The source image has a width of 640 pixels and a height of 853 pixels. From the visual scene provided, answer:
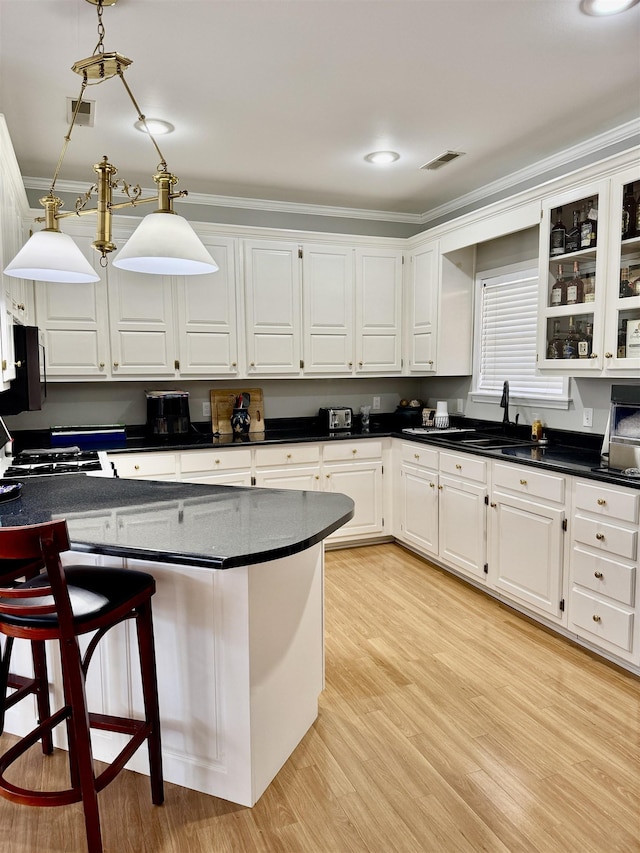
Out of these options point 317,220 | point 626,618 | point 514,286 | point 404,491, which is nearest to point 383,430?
point 404,491

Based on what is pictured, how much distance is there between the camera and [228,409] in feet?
14.9

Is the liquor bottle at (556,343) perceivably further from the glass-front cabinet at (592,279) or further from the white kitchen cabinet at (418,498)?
the white kitchen cabinet at (418,498)

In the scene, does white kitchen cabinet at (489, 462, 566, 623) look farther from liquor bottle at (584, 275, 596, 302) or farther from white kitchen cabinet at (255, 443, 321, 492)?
white kitchen cabinet at (255, 443, 321, 492)

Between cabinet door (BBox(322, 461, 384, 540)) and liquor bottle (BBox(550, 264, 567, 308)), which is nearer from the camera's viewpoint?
liquor bottle (BBox(550, 264, 567, 308))

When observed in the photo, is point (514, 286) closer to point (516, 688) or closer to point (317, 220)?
point (317, 220)

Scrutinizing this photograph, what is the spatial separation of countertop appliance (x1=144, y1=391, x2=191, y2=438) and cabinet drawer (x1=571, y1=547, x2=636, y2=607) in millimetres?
2753

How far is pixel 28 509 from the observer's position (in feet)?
6.86

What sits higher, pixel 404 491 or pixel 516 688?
pixel 404 491

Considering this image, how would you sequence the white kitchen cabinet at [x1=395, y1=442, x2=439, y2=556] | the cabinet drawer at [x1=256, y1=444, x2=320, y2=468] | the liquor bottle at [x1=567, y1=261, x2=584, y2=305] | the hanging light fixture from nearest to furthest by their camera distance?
the hanging light fixture → the liquor bottle at [x1=567, y1=261, x2=584, y2=305] → the white kitchen cabinet at [x1=395, y1=442, x2=439, y2=556] → the cabinet drawer at [x1=256, y1=444, x2=320, y2=468]

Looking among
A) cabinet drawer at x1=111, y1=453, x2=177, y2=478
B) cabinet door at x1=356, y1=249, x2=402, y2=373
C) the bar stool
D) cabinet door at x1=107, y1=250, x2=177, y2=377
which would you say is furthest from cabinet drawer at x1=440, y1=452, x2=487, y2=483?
the bar stool

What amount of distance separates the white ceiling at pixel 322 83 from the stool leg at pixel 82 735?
2.22 meters

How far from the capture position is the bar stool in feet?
4.71

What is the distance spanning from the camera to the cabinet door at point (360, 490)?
14.3 feet

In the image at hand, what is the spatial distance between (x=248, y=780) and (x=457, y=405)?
3471mm
